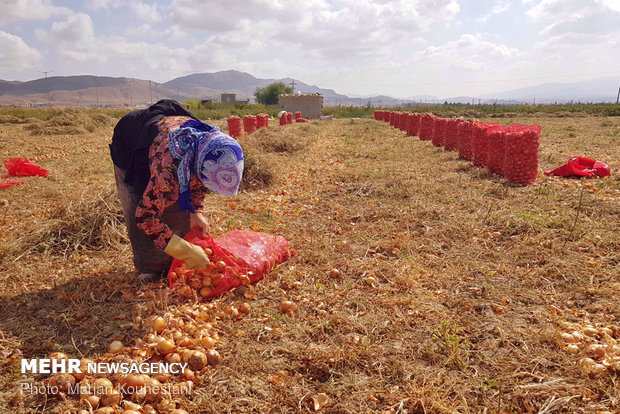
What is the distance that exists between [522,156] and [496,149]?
0.85 m

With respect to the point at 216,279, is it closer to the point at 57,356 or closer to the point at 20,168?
the point at 57,356

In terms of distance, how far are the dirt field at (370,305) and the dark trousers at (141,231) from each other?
206mm

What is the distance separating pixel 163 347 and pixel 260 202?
3.82 meters

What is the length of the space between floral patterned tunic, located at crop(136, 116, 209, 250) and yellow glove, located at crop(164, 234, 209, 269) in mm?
69

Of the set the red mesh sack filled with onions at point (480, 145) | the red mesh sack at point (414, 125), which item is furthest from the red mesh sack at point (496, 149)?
the red mesh sack at point (414, 125)

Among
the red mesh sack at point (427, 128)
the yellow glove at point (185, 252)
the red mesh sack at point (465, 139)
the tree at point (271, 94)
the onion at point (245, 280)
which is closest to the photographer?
the yellow glove at point (185, 252)

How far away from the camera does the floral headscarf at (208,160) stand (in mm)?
2371

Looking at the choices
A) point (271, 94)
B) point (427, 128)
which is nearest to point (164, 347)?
point (427, 128)

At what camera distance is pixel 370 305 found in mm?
2990

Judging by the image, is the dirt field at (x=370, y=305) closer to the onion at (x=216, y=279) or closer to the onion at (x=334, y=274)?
the onion at (x=334, y=274)

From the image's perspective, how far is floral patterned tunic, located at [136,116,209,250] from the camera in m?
2.46

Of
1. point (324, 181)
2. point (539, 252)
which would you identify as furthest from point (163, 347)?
point (324, 181)
